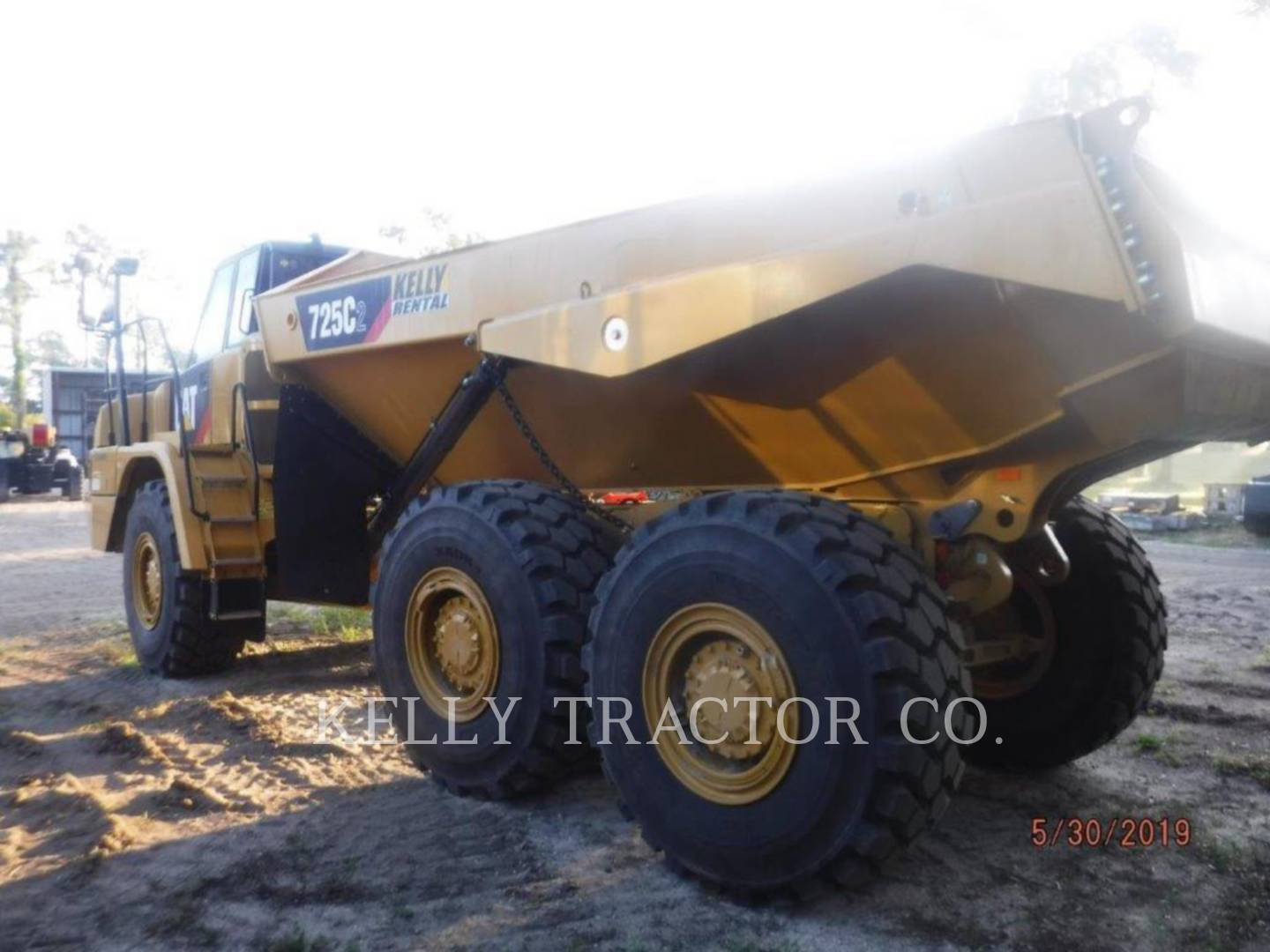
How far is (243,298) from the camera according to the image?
621 centimetres

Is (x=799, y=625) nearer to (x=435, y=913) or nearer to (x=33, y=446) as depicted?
(x=435, y=913)

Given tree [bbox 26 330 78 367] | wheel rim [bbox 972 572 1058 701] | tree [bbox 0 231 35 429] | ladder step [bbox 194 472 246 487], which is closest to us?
wheel rim [bbox 972 572 1058 701]

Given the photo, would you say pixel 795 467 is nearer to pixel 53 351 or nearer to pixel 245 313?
pixel 245 313

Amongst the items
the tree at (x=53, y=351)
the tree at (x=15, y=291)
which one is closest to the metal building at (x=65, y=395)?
the tree at (x=15, y=291)

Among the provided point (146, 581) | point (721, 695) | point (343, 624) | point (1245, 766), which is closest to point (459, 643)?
A: point (721, 695)

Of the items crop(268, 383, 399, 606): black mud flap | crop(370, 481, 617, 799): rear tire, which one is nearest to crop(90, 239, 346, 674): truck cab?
crop(268, 383, 399, 606): black mud flap

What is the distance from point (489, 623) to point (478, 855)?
802 mm

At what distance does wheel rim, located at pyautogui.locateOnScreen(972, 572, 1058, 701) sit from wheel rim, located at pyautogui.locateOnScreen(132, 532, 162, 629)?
4491mm

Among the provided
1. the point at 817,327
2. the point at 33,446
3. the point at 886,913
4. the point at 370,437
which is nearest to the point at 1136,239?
the point at 817,327

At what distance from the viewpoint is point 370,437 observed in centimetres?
526

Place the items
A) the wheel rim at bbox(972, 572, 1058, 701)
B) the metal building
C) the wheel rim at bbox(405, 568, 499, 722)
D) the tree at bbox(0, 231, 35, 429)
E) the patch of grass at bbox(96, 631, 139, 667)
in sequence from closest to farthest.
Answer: the wheel rim at bbox(405, 568, 499, 722) → the wheel rim at bbox(972, 572, 1058, 701) → the patch of grass at bbox(96, 631, 139, 667) → the metal building → the tree at bbox(0, 231, 35, 429)

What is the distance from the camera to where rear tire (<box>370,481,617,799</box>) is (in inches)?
146

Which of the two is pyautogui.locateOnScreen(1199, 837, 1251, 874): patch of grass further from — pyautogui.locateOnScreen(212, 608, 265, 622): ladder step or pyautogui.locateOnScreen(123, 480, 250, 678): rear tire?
pyautogui.locateOnScreen(123, 480, 250, 678): rear tire

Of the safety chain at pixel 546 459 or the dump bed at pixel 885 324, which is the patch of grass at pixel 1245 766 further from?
the safety chain at pixel 546 459
